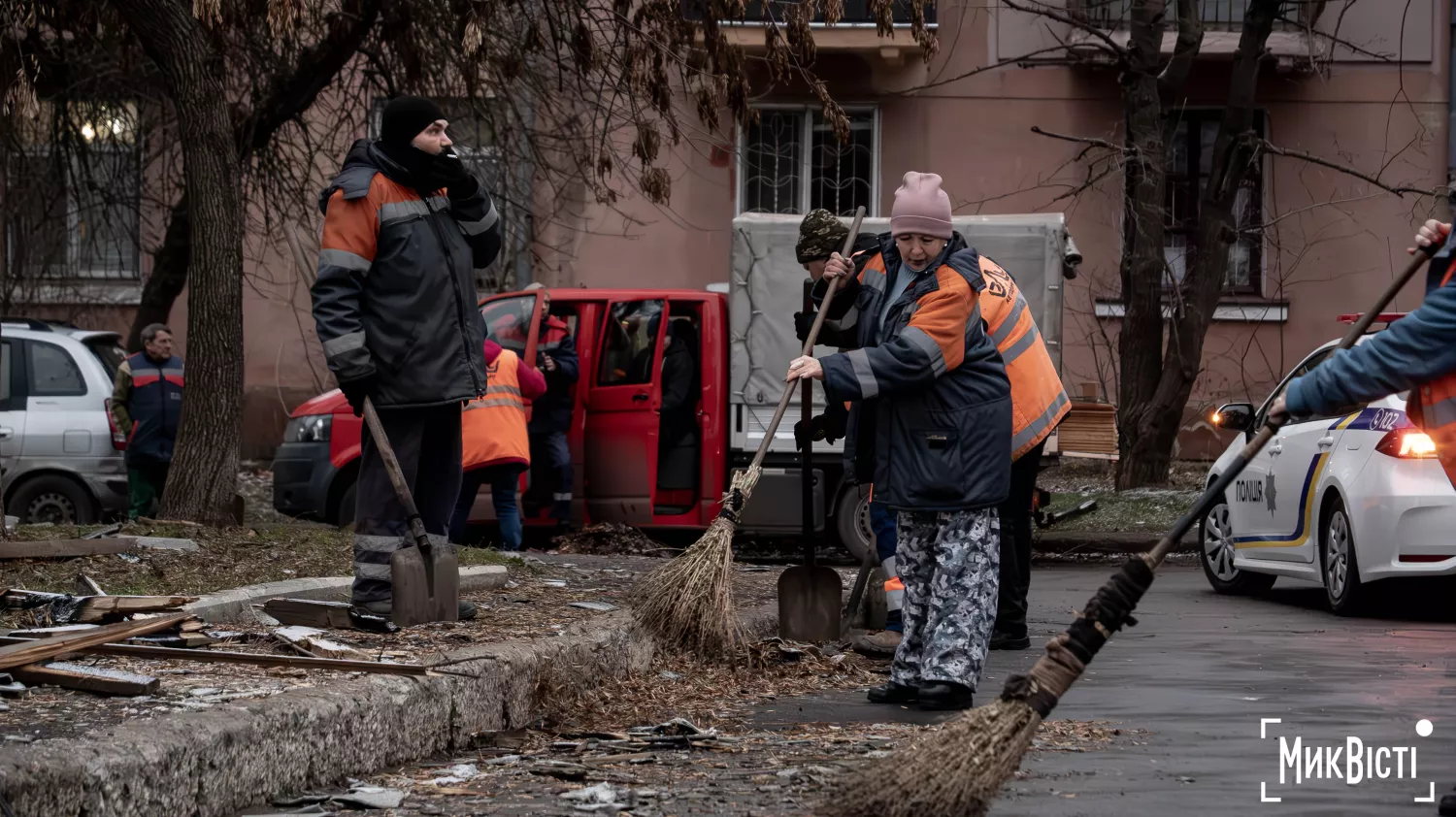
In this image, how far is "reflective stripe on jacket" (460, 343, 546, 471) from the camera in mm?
11750

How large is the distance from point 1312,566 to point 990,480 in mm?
4467

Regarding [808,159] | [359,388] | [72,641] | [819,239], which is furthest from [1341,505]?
[808,159]

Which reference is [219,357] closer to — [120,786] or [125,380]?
[125,380]

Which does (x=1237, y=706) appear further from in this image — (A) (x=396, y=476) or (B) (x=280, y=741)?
(B) (x=280, y=741)

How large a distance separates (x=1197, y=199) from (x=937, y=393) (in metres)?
16.5

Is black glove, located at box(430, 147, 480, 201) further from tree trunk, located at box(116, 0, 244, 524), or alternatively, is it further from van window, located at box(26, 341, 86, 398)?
van window, located at box(26, 341, 86, 398)

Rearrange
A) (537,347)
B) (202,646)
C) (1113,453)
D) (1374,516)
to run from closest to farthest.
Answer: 1. (202,646)
2. (1374,516)
3. (537,347)
4. (1113,453)

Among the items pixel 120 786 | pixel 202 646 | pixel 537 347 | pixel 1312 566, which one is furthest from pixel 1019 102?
pixel 120 786

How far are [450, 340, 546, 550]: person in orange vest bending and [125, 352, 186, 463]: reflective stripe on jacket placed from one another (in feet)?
8.99

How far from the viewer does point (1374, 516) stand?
9.16 meters

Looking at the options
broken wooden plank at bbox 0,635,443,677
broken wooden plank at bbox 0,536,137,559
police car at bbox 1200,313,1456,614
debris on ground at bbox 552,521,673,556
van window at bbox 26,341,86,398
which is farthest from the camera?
van window at bbox 26,341,86,398

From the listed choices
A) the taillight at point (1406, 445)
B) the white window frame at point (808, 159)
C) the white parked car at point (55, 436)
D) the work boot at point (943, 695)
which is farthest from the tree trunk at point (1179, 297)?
the work boot at point (943, 695)

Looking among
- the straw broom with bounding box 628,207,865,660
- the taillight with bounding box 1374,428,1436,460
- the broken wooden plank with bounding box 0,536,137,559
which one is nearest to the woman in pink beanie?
the straw broom with bounding box 628,207,865,660

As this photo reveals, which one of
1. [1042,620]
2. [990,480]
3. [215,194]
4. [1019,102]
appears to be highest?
[1019,102]
